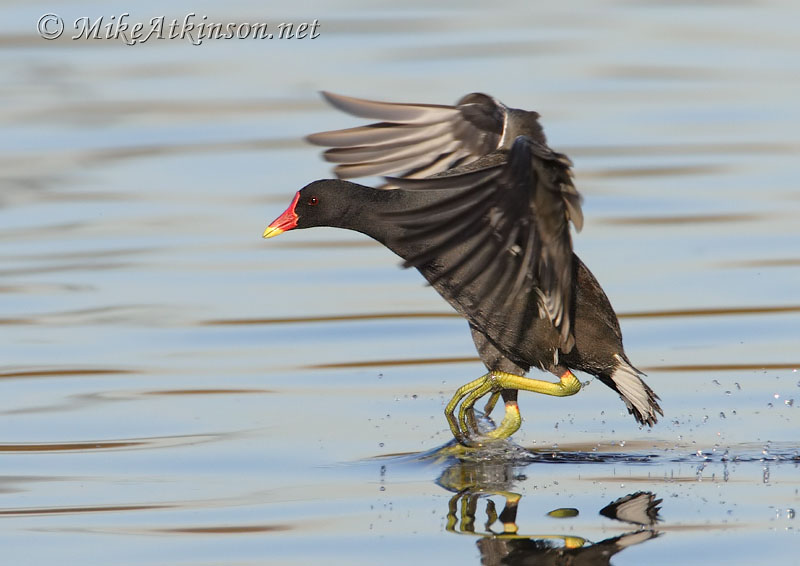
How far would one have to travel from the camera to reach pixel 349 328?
29.6 feet

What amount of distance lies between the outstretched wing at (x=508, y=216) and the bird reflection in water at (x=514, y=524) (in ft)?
2.67

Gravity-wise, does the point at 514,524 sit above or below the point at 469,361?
below

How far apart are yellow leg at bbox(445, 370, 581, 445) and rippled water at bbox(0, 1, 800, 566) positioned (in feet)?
0.52

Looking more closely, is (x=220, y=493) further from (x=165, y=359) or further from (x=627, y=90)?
(x=627, y=90)

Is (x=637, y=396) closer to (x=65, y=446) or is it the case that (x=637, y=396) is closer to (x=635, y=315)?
(x=635, y=315)

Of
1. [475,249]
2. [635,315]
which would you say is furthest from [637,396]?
[635,315]

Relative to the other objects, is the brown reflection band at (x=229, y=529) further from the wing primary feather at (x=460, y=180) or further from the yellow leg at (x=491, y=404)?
the yellow leg at (x=491, y=404)

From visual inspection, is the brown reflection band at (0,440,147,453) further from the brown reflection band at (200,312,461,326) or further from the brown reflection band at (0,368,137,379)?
the brown reflection band at (200,312,461,326)

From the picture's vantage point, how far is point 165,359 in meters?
8.37

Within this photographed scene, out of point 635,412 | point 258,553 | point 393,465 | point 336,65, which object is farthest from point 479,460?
point 336,65

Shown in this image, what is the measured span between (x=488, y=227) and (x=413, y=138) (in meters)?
1.98

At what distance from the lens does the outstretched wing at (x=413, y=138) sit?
7707mm

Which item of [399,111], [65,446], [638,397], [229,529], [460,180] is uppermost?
[399,111]

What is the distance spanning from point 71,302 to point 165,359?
1.28m
